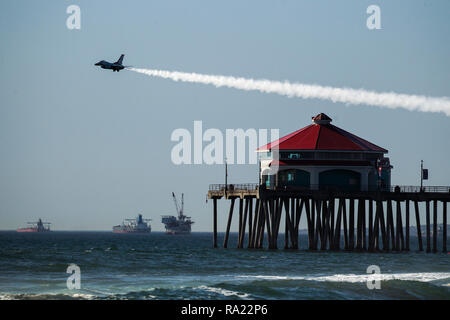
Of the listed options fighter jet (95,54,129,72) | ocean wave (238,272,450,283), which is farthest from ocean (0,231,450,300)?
fighter jet (95,54,129,72)

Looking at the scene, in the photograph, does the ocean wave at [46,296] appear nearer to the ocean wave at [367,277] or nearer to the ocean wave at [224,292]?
the ocean wave at [224,292]

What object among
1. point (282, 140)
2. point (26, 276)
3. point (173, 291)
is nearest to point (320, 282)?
point (173, 291)

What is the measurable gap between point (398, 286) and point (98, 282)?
697 inches

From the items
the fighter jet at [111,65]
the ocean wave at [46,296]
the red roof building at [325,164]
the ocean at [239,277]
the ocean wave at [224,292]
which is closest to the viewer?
the ocean wave at [46,296]

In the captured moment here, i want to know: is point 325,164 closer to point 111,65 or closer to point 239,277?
point 111,65

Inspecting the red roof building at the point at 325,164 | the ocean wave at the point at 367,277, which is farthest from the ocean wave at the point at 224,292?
the red roof building at the point at 325,164

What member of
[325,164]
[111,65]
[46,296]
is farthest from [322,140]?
[46,296]

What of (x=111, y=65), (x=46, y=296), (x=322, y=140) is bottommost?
(x=46, y=296)

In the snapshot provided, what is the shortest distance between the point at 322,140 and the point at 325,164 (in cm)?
321

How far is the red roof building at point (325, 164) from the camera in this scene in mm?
94062

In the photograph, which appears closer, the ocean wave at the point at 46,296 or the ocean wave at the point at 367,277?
the ocean wave at the point at 46,296

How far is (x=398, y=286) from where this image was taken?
5778 centimetres

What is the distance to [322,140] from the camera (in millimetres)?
96250
